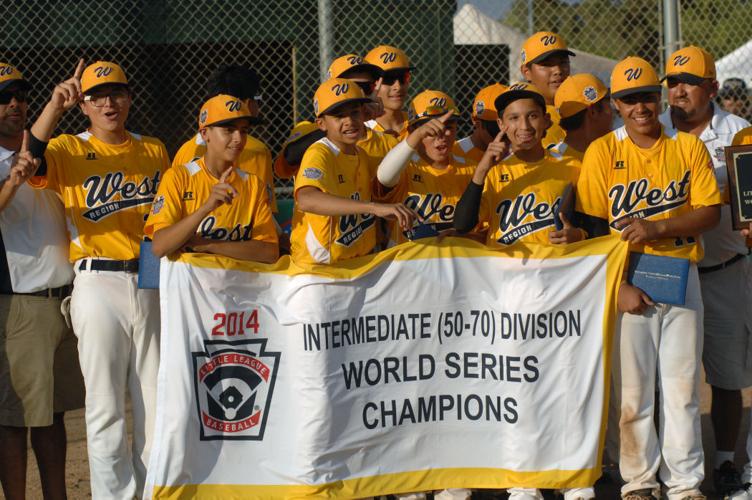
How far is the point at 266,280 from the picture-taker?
5.21m

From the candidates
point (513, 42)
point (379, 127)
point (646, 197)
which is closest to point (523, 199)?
point (646, 197)

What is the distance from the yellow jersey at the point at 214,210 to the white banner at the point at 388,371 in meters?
0.21

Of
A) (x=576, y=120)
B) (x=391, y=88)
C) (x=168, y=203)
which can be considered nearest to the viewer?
(x=168, y=203)

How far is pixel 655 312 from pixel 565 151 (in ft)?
3.34

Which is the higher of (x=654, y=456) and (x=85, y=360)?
(x=85, y=360)

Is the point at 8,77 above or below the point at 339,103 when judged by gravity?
above

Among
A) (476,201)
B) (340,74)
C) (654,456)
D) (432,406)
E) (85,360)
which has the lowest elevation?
(654,456)

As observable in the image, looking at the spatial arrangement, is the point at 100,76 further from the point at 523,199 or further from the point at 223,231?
the point at 523,199

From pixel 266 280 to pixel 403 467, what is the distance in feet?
3.78

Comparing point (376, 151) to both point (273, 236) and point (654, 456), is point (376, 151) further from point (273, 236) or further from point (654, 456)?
point (654, 456)

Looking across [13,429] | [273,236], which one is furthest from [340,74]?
[13,429]

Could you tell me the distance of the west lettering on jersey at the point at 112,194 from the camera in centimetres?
547

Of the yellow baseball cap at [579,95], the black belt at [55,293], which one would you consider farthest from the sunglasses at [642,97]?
the black belt at [55,293]

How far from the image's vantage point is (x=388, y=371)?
206 inches
